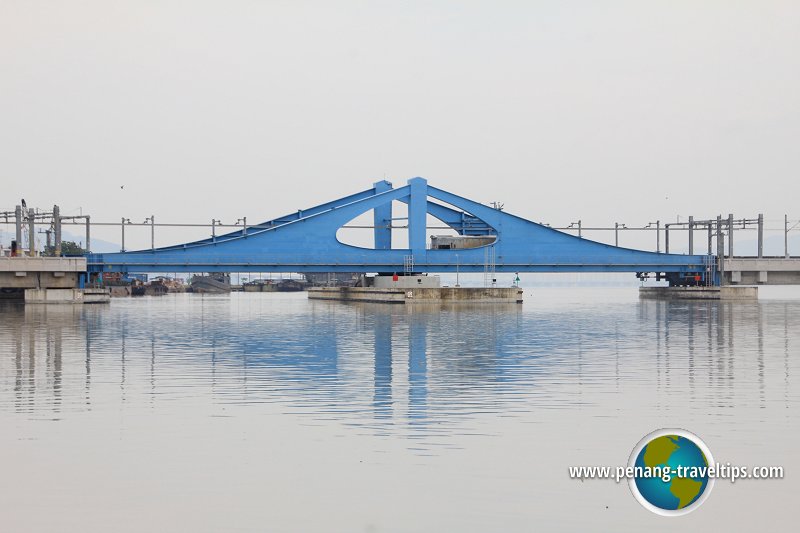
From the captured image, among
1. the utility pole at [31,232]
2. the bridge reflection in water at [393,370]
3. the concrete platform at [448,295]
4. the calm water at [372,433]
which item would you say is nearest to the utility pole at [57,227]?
the utility pole at [31,232]

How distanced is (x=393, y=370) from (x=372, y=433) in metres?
10.8

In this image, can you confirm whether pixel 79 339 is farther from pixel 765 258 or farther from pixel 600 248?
pixel 765 258

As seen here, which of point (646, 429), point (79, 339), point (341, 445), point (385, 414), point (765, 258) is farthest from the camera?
point (765, 258)

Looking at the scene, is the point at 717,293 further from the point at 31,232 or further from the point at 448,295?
the point at 31,232

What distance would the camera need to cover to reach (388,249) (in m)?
92.4

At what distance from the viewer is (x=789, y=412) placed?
62.7 feet

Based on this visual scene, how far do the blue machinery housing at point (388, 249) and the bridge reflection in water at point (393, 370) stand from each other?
124ft

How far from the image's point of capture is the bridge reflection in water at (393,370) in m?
20.3

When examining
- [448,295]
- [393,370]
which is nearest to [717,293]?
[448,295]

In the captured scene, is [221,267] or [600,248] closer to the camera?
[221,267]

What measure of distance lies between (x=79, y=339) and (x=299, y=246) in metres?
49.0

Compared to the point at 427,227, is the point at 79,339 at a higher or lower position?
lower

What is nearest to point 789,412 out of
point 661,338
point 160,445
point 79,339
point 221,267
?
point 160,445

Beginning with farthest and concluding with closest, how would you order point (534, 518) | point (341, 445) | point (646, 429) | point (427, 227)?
point (427, 227) < point (646, 429) < point (341, 445) < point (534, 518)
